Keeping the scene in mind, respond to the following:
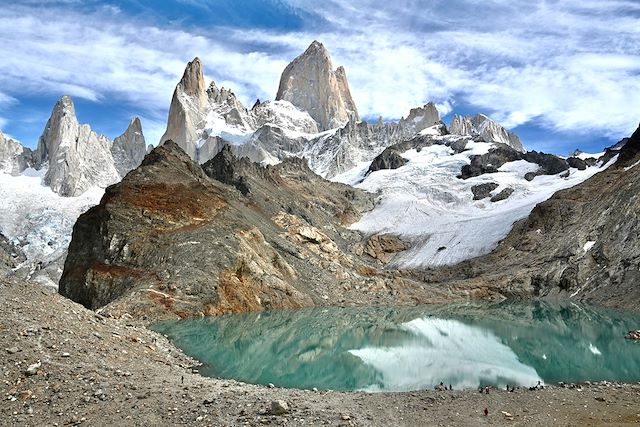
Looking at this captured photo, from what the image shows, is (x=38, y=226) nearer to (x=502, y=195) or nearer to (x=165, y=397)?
(x=502, y=195)

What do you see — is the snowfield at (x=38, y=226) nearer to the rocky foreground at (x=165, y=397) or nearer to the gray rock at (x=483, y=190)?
the gray rock at (x=483, y=190)

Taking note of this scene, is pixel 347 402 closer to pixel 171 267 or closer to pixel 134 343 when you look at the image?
pixel 134 343

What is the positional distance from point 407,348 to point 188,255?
26.6 metres

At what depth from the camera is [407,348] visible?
35.5 metres

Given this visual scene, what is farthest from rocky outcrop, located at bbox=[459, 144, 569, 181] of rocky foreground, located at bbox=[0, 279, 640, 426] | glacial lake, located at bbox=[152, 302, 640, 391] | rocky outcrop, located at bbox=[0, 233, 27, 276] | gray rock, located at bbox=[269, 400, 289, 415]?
gray rock, located at bbox=[269, 400, 289, 415]

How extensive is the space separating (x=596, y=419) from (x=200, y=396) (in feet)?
39.1

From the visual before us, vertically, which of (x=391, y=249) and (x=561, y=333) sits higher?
(x=561, y=333)

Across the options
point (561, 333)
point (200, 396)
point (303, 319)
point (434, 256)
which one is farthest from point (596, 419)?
point (434, 256)

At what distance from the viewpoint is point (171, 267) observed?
2046 inches

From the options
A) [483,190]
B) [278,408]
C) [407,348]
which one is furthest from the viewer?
[483,190]

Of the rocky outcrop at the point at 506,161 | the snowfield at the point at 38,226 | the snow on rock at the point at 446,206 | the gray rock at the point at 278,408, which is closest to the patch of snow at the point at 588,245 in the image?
the snow on rock at the point at 446,206

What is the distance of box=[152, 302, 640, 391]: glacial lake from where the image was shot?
2508cm

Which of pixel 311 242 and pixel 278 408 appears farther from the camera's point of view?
pixel 311 242

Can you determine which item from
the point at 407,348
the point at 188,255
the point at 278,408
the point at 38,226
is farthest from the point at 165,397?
the point at 38,226
